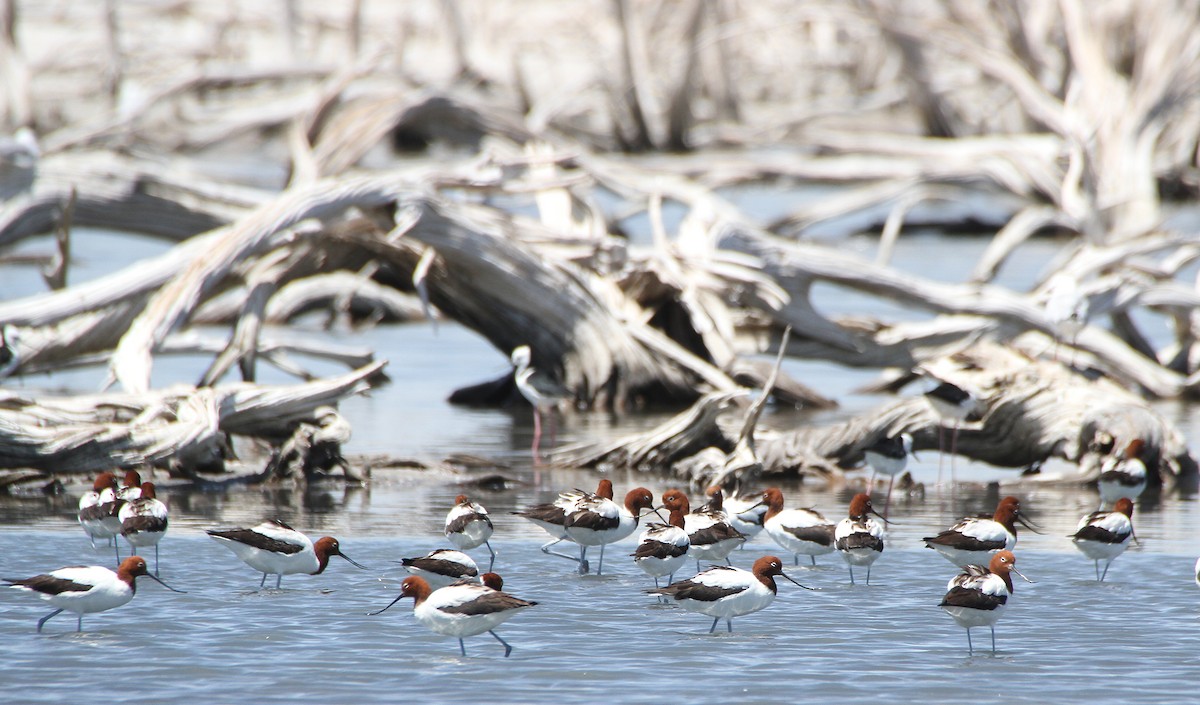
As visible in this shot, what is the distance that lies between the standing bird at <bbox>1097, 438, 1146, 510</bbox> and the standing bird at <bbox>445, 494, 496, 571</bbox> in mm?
4447

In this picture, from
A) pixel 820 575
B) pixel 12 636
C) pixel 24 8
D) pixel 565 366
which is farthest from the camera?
pixel 24 8

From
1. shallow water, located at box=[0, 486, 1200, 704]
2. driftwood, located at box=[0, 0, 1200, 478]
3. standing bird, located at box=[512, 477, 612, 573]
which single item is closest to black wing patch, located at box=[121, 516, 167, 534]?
shallow water, located at box=[0, 486, 1200, 704]

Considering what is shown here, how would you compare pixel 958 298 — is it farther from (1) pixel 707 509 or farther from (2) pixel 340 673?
(2) pixel 340 673

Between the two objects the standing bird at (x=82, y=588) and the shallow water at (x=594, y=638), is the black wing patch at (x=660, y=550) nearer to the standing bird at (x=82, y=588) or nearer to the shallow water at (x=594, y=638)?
the shallow water at (x=594, y=638)

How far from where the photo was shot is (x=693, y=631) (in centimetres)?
805

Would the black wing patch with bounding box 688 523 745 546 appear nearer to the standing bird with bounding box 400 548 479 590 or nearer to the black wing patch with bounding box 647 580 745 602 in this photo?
the black wing patch with bounding box 647 580 745 602

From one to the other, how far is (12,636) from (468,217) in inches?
299

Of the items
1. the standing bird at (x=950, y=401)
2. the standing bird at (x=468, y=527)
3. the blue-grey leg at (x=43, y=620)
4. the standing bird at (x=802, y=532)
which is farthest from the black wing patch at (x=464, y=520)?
the standing bird at (x=950, y=401)

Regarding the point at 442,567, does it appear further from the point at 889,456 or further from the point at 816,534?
the point at 889,456

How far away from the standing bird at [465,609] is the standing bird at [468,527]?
1591 mm

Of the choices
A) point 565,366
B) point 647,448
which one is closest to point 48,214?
point 565,366

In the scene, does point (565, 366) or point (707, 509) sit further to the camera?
point (565, 366)

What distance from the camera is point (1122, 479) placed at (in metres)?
11.1

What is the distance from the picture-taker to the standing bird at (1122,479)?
11.1 m
